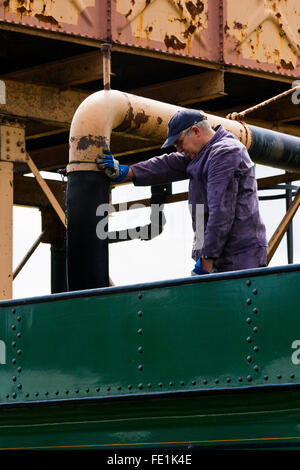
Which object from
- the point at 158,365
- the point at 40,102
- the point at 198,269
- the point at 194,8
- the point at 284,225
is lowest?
the point at 158,365

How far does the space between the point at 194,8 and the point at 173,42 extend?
658 mm

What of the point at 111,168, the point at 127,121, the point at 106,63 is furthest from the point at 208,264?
the point at 106,63

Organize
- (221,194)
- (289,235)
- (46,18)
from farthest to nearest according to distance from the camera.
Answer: (289,235) < (46,18) < (221,194)

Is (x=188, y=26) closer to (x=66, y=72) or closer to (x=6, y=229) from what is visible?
(x=66, y=72)

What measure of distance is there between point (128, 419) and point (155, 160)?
234cm

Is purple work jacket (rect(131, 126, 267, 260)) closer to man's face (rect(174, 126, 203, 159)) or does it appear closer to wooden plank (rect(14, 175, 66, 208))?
man's face (rect(174, 126, 203, 159))

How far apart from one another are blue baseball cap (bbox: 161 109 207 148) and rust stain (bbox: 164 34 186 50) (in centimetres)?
789

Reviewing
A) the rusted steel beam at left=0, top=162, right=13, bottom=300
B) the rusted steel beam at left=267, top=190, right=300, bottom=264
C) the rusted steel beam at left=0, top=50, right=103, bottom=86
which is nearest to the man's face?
the rusted steel beam at left=0, top=162, right=13, bottom=300

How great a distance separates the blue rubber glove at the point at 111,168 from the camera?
31.1ft

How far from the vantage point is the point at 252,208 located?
26.2 feet

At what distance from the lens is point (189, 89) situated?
16844mm

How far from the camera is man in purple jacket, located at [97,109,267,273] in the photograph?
777 cm

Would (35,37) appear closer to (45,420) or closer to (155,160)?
(155,160)
